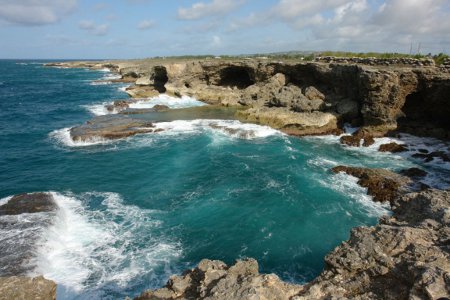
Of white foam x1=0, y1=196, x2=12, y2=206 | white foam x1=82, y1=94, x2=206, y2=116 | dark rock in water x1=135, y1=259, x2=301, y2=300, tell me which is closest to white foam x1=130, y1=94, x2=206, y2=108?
white foam x1=82, y1=94, x2=206, y2=116

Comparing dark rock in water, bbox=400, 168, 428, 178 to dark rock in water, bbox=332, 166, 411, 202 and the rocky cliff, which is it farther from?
the rocky cliff

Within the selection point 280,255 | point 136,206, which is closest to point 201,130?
point 136,206

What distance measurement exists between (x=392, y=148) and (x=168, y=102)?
1417 inches

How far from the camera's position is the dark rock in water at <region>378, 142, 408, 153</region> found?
3047cm

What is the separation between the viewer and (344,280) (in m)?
8.45

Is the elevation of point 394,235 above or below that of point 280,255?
above

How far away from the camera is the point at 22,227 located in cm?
1780

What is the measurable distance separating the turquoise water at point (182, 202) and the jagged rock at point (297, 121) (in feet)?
7.26

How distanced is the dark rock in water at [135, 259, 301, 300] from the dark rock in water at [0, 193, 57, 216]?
13.9 metres

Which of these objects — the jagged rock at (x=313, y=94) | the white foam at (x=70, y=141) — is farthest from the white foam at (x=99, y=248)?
the jagged rock at (x=313, y=94)

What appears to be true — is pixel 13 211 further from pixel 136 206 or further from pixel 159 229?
pixel 159 229

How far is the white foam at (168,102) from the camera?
2084 inches

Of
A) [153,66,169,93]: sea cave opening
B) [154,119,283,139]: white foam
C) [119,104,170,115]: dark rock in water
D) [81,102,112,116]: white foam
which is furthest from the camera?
[153,66,169,93]: sea cave opening

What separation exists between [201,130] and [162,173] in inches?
500
